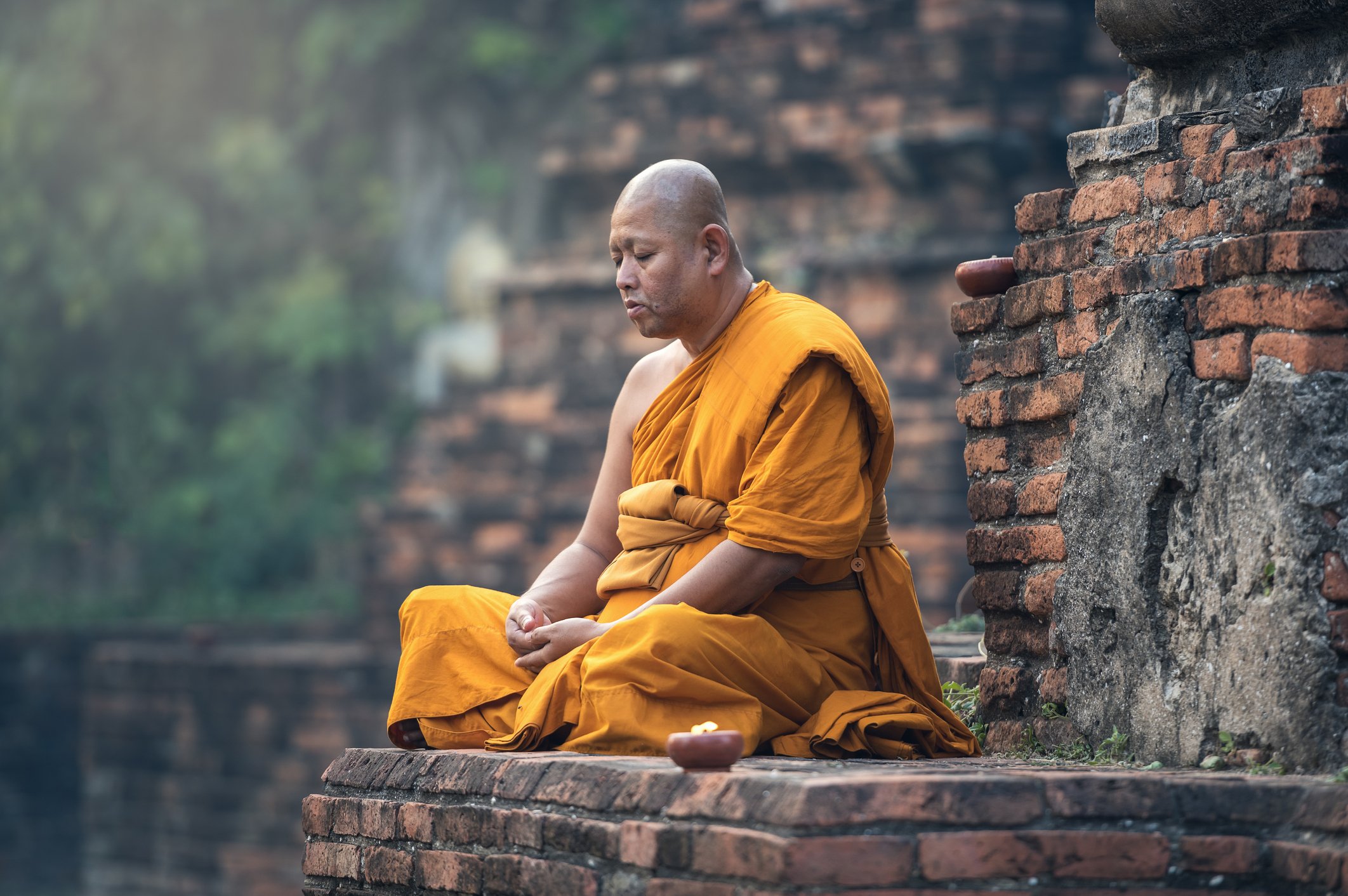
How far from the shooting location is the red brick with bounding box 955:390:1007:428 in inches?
144

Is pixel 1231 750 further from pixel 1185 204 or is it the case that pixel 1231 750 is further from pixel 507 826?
pixel 507 826

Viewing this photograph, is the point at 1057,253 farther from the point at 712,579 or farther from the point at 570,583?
the point at 570,583

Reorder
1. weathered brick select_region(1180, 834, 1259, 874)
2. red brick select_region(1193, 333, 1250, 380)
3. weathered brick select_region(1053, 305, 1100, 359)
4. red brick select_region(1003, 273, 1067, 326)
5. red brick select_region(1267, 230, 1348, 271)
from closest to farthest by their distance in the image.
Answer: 1. weathered brick select_region(1180, 834, 1259, 874)
2. red brick select_region(1267, 230, 1348, 271)
3. red brick select_region(1193, 333, 1250, 380)
4. weathered brick select_region(1053, 305, 1100, 359)
5. red brick select_region(1003, 273, 1067, 326)

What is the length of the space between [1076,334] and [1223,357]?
43 cm

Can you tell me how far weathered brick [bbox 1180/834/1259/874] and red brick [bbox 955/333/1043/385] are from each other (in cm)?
119

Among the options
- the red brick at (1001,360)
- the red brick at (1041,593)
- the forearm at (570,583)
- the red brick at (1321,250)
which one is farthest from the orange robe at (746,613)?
the red brick at (1321,250)

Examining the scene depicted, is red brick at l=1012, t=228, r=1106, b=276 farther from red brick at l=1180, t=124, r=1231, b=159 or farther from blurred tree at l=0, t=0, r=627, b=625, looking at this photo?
blurred tree at l=0, t=0, r=627, b=625

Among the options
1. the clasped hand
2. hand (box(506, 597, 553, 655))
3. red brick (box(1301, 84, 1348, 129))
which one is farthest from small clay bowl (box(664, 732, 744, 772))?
red brick (box(1301, 84, 1348, 129))

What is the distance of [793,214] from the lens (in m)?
8.44

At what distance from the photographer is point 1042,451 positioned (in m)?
3.54

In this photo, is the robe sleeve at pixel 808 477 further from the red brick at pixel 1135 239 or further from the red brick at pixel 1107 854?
the red brick at pixel 1107 854

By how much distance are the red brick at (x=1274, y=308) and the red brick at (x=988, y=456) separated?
0.64 m

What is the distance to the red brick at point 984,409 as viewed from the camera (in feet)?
12.0

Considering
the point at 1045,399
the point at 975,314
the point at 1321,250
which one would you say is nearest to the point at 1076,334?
the point at 1045,399
